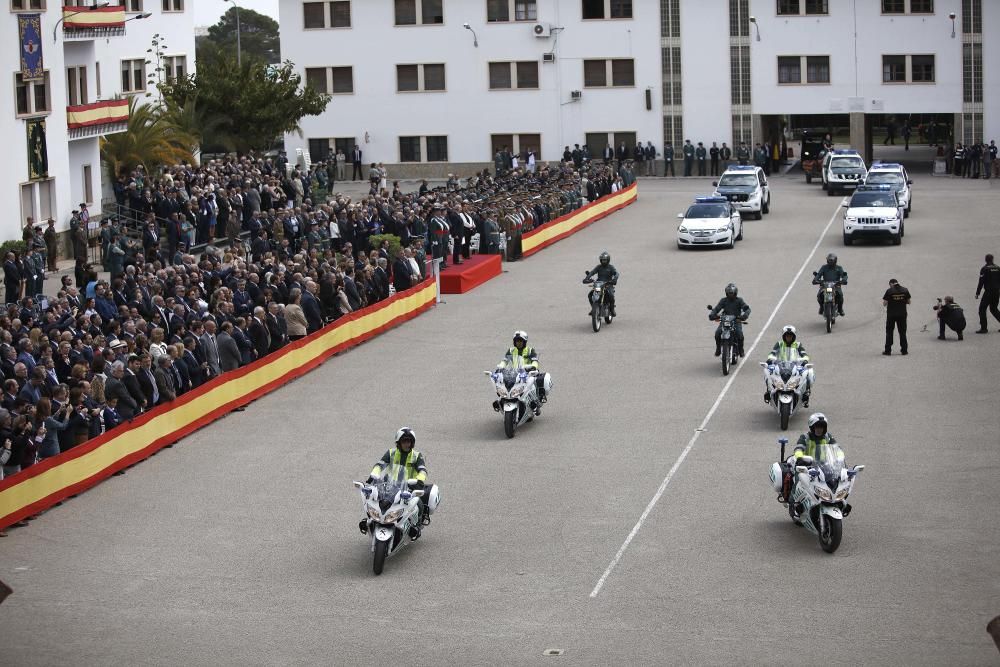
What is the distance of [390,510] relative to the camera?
1705cm

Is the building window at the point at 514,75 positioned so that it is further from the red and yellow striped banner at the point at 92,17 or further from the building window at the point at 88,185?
the building window at the point at 88,185

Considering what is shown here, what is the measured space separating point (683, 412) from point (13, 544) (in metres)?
10.7

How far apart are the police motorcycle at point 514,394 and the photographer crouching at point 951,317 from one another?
33.9 ft

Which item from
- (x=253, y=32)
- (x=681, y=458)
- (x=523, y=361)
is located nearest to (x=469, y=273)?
(x=523, y=361)

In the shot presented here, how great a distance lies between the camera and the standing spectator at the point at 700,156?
7044 centimetres

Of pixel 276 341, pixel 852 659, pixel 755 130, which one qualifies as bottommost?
pixel 852 659

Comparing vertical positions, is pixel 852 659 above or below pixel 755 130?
below

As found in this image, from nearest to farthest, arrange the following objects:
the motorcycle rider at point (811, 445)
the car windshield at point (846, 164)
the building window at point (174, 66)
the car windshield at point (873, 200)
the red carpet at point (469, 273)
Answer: the motorcycle rider at point (811, 445) → the red carpet at point (469, 273) → the car windshield at point (873, 200) → the car windshield at point (846, 164) → the building window at point (174, 66)

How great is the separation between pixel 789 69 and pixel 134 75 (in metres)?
29.8

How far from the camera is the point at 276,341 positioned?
92.2ft

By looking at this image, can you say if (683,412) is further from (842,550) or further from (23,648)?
(23,648)

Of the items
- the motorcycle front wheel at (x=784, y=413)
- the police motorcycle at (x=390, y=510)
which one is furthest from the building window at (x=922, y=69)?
the police motorcycle at (x=390, y=510)

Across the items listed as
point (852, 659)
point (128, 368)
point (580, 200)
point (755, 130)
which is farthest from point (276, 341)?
point (755, 130)

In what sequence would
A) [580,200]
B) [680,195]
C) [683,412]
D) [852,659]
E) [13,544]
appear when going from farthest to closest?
[680,195] → [580,200] → [683,412] → [13,544] → [852,659]
